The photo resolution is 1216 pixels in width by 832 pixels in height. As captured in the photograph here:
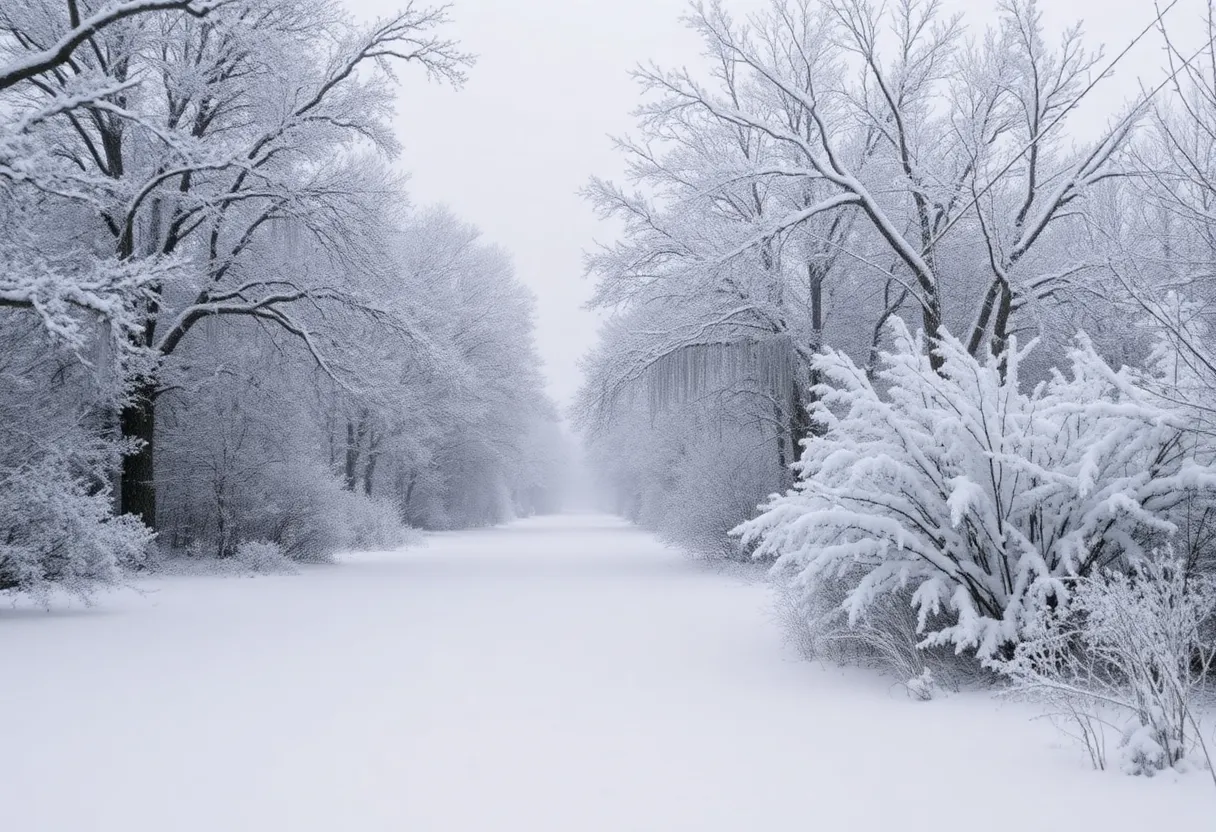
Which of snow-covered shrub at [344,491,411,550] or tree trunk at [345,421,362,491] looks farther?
tree trunk at [345,421,362,491]

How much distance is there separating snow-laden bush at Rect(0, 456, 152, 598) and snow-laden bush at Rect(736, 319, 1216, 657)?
21.1 ft

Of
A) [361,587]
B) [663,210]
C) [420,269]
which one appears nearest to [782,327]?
[663,210]

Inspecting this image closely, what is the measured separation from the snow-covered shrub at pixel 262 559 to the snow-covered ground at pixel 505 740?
533cm

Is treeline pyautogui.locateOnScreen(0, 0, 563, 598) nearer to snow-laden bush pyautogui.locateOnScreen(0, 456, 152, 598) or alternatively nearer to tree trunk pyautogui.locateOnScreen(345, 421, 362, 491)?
snow-laden bush pyautogui.locateOnScreen(0, 456, 152, 598)

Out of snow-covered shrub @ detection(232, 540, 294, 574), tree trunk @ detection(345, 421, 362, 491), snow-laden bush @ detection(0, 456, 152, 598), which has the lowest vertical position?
snow-covered shrub @ detection(232, 540, 294, 574)

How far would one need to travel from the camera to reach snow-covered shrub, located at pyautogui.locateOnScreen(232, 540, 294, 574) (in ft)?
41.7

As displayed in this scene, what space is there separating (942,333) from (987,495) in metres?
1.37

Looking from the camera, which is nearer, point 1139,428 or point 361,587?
point 1139,428

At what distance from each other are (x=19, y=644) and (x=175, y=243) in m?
8.71

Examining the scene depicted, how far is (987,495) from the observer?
15.3ft

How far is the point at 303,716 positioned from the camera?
4219 mm

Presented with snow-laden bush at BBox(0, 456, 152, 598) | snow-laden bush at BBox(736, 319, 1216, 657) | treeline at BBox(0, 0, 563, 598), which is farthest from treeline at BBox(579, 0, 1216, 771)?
snow-laden bush at BBox(0, 456, 152, 598)

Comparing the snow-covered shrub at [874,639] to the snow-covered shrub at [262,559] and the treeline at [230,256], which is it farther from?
the snow-covered shrub at [262,559]

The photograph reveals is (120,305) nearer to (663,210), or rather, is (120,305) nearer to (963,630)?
(963,630)
